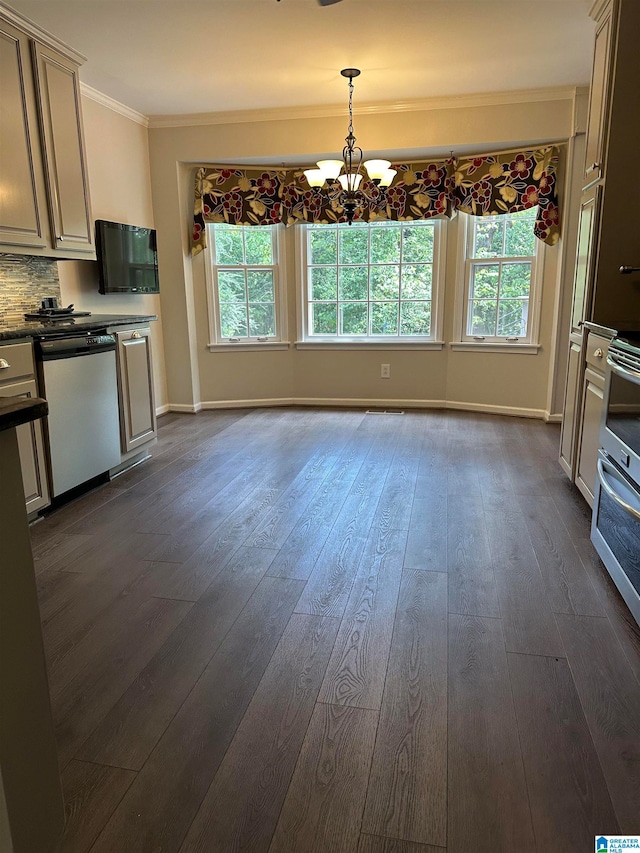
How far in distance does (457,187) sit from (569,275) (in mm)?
1254

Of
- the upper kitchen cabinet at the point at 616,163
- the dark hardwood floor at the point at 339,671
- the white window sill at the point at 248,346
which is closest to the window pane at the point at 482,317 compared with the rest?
the white window sill at the point at 248,346

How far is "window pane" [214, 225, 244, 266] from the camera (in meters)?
5.44

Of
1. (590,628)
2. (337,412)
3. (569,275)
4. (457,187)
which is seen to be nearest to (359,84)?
(457,187)

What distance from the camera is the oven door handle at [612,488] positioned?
6.44 ft

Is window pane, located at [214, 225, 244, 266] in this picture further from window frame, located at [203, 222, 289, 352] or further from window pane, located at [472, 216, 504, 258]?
window pane, located at [472, 216, 504, 258]

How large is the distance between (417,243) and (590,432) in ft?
10.1

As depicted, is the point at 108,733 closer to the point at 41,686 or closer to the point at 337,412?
the point at 41,686

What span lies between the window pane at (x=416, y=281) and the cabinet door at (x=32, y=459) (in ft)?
11.9

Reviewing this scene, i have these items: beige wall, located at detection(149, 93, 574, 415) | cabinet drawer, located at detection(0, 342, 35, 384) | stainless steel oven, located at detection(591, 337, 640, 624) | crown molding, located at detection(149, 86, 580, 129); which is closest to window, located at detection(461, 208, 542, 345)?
beige wall, located at detection(149, 93, 574, 415)

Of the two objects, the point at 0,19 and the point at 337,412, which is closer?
the point at 0,19

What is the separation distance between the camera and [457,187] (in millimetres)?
4969

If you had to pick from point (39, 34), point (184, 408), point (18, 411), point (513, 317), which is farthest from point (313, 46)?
point (18, 411)

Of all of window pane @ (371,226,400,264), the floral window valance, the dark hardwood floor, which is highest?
the floral window valance

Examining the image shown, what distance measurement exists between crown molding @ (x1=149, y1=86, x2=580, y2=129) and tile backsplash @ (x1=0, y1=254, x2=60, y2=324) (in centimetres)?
196
